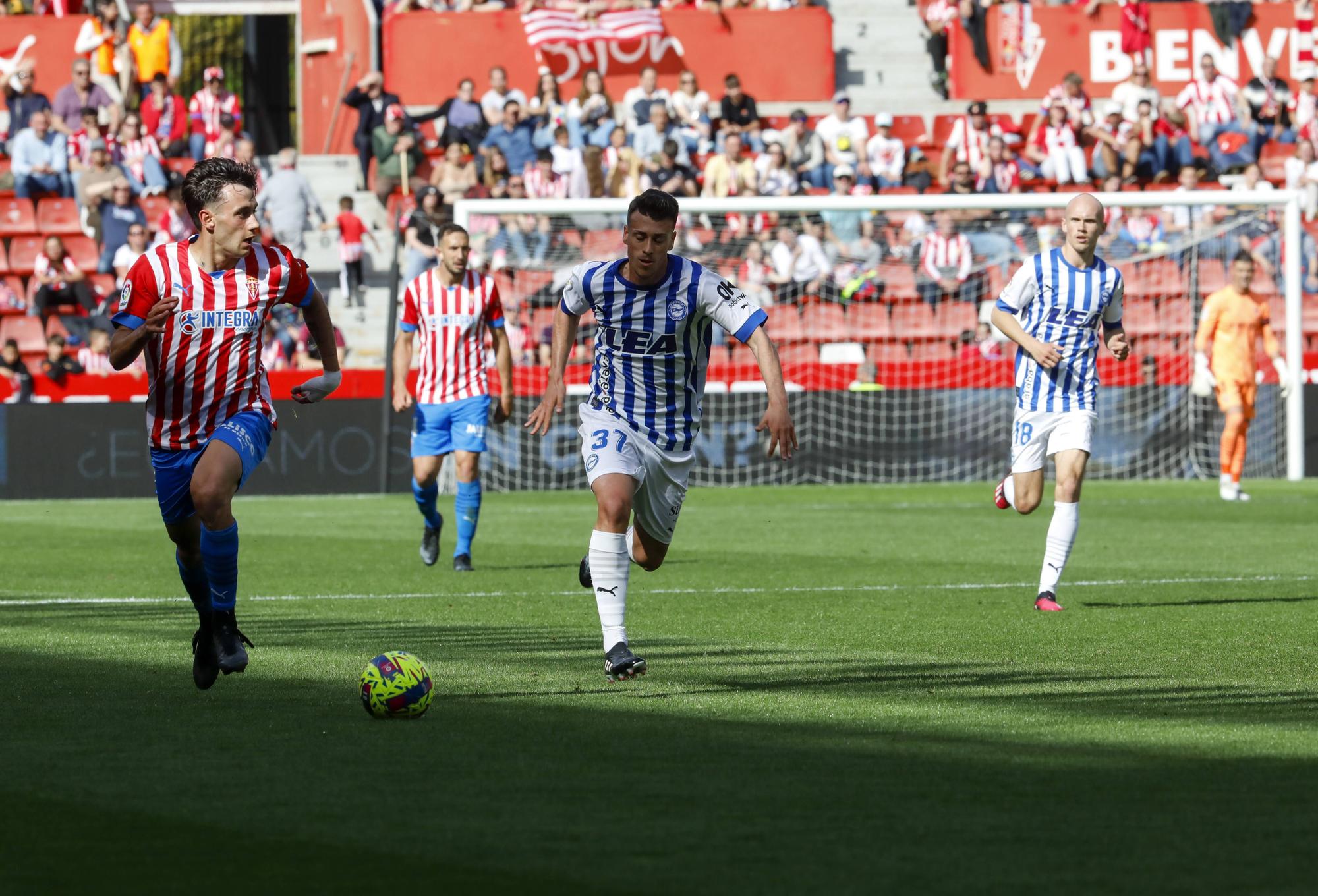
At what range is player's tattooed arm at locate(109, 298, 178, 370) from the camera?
694 centimetres

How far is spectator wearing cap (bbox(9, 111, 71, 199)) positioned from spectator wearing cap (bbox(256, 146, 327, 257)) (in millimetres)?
2450

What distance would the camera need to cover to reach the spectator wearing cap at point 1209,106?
88.6 ft

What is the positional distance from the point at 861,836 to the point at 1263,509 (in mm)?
14486

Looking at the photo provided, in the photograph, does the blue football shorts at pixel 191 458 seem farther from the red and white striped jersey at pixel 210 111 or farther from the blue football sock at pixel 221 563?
the red and white striped jersey at pixel 210 111

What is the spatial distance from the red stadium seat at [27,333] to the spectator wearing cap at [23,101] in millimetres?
2853

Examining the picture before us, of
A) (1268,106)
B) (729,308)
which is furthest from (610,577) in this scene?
(1268,106)

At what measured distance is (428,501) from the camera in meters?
13.3

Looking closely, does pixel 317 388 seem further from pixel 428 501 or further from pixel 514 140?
pixel 514 140

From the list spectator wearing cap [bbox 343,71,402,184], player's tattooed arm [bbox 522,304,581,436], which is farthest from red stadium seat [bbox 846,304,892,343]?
player's tattooed arm [bbox 522,304,581,436]

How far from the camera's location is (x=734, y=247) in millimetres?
24328

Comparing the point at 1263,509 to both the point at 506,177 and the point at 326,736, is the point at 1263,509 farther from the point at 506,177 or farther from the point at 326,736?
the point at 326,736

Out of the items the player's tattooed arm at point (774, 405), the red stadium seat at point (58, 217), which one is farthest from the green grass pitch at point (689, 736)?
the red stadium seat at point (58, 217)

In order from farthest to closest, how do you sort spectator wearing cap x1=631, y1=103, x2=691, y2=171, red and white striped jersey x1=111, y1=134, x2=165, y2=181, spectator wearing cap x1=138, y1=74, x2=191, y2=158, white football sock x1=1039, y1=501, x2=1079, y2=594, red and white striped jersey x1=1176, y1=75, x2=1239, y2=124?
1. red and white striped jersey x1=1176, y1=75, x2=1239, y2=124
2. spectator wearing cap x1=138, y1=74, x2=191, y2=158
3. spectator wearing cap x1=631, y1=103, x2=691, y2=171
4. red and white striped jersey x1=111, y1=134, x2=165, y2=181
5. white football sock x1=1039, y1=501, x2=1079, y2=594

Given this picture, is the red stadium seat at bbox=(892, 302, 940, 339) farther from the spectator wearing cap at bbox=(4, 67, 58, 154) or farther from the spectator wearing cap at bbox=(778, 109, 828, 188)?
the spectator wearing cap at bbox=(4, 67, 58, 154)
